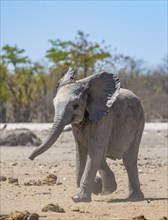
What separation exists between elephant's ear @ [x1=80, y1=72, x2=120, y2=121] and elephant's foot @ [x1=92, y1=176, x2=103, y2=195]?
0.95m

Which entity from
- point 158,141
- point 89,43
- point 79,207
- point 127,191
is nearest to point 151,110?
point 89,43

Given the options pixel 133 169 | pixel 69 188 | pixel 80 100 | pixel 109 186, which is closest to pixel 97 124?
pixel 80 100

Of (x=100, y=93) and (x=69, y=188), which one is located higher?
(x=100, y=93)

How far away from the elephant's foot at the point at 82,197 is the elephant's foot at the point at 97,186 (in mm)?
452

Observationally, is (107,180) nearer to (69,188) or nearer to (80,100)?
(69,188)

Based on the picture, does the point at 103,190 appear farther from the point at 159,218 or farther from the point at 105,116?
the point at 159,218

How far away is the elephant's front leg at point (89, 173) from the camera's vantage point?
422 inches

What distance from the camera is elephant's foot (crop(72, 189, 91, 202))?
10.7m

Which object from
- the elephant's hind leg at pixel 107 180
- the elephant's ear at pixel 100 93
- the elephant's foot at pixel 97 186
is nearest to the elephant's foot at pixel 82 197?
the elephant's foot at pixel 97 186

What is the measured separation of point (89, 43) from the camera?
1474 inches

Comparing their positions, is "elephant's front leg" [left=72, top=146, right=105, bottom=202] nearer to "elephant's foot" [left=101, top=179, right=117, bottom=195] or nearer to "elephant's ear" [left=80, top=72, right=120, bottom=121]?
"elephant's ear" [left=80, top=72, right=120, bottom=121]

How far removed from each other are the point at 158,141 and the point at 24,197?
11737mm

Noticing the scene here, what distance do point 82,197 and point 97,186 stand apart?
1.91 feet

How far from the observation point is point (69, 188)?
490 inches
